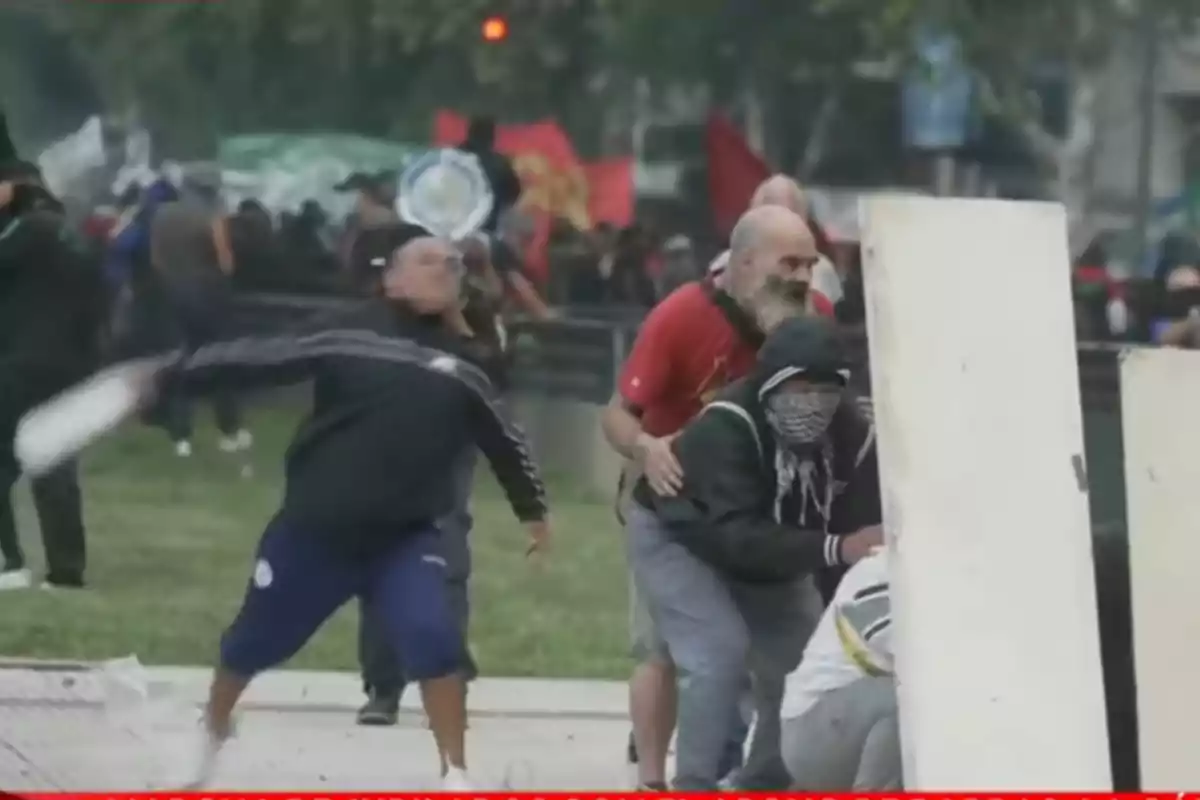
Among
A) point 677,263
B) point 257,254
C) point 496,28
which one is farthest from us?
point 257,254

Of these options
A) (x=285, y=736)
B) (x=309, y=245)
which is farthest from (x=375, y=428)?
(x=309, y=245)

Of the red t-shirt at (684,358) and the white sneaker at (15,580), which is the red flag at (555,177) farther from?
the red t-shirt at (684,358)

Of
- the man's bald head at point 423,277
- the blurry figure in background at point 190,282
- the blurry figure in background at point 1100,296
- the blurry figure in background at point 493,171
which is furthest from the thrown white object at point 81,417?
the blurry figure in background at point 1100,296

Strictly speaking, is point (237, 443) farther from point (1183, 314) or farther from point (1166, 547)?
point (1166, 547)

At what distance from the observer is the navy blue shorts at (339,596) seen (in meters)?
6.13

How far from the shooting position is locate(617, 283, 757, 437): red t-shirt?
6.02 metres

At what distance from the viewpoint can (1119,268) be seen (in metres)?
16.5

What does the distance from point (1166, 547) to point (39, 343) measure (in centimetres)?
621

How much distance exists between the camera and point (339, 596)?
20.5 feet

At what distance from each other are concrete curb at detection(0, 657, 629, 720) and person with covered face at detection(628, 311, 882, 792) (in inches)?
78.8

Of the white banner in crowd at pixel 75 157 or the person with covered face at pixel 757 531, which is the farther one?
the white banner in crowd at pixel 75 157

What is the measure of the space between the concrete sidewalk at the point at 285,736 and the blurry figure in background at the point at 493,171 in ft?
18.4

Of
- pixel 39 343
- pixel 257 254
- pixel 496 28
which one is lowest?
pixel 39 343

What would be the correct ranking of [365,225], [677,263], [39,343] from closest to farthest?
[365,225], [39,343], [677,263]
